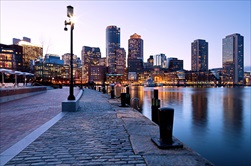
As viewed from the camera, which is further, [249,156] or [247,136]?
[247,136]

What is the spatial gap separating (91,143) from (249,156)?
427 inches

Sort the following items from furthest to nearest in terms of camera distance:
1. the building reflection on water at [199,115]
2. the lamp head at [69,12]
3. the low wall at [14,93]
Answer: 1. the building reflection on water at [199,115]
2. the low wall at [14,93]
3. the lamp head at [69,12]

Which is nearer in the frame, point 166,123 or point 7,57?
point 166,123

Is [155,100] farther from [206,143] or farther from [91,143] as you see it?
[91,143]

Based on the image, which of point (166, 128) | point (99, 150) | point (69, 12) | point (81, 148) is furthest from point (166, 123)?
point (69, 12)

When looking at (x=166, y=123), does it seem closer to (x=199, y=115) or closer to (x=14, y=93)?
Answer: (x=14, y=93)

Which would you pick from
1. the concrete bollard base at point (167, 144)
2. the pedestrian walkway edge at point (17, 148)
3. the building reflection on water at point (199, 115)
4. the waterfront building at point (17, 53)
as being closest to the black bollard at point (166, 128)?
the concrete bollard base at point (167, 144)

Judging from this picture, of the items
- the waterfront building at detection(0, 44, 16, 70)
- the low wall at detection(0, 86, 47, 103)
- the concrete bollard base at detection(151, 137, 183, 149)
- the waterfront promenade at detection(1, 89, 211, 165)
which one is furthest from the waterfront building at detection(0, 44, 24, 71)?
the concrete bollard base at detection(151, 137, 183, 149)

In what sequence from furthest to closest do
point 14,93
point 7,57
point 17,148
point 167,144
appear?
point 7,57
point 14,93
point 167,144
point 17,148

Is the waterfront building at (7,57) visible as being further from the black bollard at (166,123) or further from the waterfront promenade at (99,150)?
the black bollard at (166,123)

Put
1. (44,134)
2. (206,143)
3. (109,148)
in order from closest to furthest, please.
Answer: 1. (109,148)
2. (44,134)
3. (206,143)

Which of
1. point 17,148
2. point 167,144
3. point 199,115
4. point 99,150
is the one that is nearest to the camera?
point 99,150

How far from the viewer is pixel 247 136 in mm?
16094

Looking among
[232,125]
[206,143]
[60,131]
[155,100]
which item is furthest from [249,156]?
[60,131]
